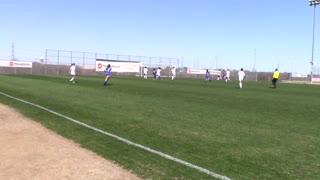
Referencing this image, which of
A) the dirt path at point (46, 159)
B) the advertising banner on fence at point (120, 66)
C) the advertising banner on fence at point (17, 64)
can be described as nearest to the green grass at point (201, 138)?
the dirt path at point (46, 159)

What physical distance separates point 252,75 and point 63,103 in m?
75.2

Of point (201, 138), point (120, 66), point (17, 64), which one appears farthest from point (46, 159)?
point (120, 66)

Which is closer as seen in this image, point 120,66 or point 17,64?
point 17,64

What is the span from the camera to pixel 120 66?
7094cm

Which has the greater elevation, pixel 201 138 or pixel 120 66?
pixel 120 66

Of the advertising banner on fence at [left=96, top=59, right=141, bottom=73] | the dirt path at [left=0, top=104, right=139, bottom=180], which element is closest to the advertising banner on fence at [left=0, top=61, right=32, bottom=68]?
the advertising banner on fence at [left=96, top=59, right=141, bottom=73]

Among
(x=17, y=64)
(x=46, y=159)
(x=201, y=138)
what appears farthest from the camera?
(x=17, y=64)

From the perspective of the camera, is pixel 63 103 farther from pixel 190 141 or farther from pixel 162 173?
pixel 162 173

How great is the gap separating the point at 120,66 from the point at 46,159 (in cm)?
6418

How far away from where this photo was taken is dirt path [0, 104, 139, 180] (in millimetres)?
6230

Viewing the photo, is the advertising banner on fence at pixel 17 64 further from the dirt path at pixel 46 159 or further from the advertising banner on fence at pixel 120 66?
the dirt path at pixel 46 159

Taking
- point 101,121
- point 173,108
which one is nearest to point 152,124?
point 101,121

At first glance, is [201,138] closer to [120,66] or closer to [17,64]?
[17,64]

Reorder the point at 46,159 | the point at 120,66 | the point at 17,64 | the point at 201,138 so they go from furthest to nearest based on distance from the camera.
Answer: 1. the point at 120,66
2. the point at 17,64
3. the point at 201,138
4. the point at 46,159
